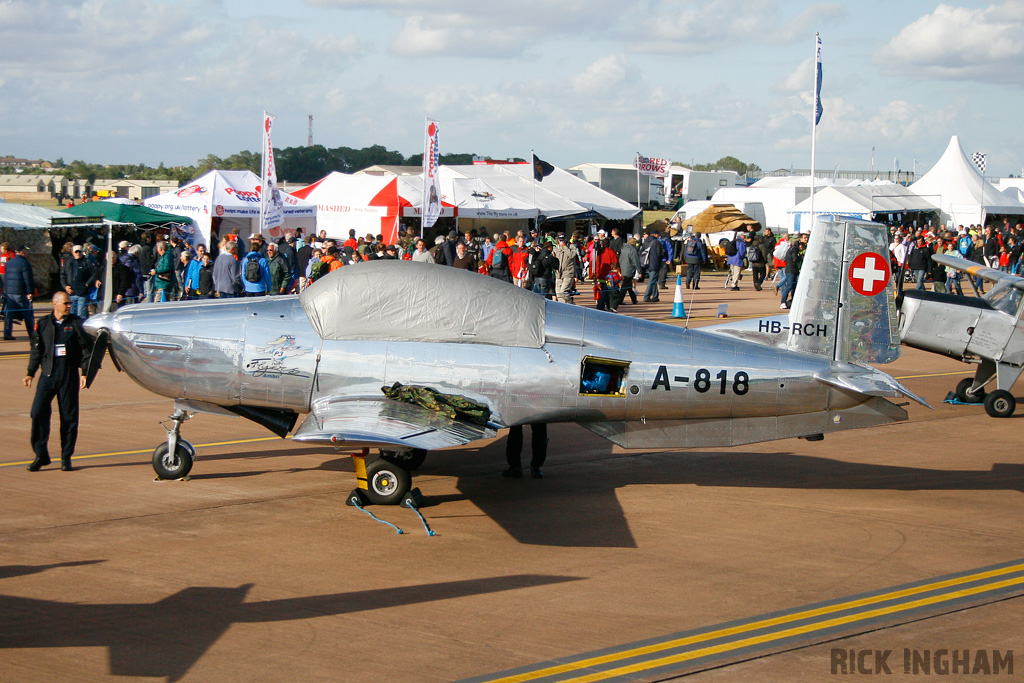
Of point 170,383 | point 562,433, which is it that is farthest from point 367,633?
point 562,433

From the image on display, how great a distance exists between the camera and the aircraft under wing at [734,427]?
370 inches

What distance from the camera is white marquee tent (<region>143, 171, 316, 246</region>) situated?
2930cm

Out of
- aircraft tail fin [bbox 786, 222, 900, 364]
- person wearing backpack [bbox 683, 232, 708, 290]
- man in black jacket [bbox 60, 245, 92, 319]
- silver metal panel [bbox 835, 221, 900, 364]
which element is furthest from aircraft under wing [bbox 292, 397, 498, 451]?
person wearing backpack [bbox 683, 232, 708, 290]

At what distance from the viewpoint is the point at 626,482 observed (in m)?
10.2

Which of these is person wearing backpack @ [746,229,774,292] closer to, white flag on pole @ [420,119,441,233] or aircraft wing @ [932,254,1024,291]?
white flag on pole @ [420,119,441,233]

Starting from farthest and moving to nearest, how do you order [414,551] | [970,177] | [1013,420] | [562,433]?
[970,177] → [1013,420] → [562,433] → [414,551]

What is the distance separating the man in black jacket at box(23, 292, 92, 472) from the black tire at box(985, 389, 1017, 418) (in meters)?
12.2

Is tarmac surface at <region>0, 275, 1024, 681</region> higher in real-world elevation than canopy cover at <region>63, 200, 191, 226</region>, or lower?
lower

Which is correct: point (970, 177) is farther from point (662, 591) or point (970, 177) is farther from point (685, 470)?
point (662, 591)

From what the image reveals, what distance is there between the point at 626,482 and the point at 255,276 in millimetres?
10808

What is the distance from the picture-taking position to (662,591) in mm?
6906

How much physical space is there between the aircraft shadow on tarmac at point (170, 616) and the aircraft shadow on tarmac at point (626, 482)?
56.0 inches

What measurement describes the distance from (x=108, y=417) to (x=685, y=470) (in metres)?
7.73

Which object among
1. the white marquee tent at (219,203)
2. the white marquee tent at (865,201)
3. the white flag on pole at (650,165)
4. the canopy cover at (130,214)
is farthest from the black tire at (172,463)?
the white flag on pole at (650,165)
